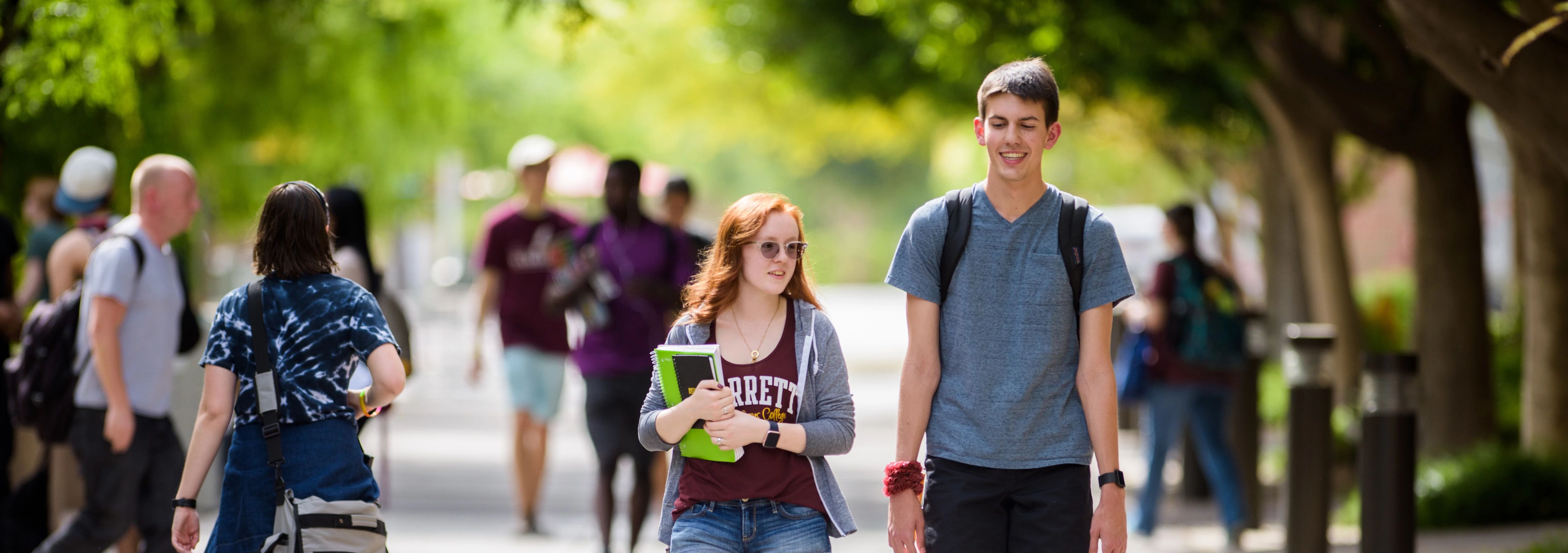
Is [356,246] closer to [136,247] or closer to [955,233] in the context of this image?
[136,247]

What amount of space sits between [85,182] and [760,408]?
337cm

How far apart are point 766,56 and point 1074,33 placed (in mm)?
5474

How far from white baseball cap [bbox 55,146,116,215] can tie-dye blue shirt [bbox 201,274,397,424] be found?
227 centimetres

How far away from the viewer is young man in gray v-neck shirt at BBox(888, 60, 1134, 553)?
3.74 m

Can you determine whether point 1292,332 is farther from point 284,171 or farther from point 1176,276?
point 284,171

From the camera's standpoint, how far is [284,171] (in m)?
18.2

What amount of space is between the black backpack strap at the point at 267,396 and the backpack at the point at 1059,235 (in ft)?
5.57

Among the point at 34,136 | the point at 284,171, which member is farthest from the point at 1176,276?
the point at 284,171

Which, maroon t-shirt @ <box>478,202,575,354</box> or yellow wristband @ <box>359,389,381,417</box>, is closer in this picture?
yellow wristband @ <box>359,389,381,417</box>

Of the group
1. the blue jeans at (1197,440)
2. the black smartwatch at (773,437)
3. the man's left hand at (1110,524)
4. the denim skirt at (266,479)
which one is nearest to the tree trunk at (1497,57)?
the blue jeans at (1197,440)

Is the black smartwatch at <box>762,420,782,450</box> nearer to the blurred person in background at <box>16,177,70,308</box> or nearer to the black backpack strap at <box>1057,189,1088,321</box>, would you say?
the black backpack strap at <box>1057,189,1088,321</box>

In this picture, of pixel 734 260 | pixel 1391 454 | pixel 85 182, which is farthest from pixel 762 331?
pixel 1391 454

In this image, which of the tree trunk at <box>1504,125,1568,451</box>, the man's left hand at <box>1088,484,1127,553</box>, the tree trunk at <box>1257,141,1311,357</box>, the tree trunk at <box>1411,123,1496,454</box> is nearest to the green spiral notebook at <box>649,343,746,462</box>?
the man's left hand at <box>1088,484,1127,553</box>

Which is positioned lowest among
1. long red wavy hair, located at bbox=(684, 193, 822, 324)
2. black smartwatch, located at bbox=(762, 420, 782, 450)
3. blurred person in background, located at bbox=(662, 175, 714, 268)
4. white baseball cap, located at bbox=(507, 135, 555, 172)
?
black smartwatch, located at bbox=(762, 420, 782, 450)
